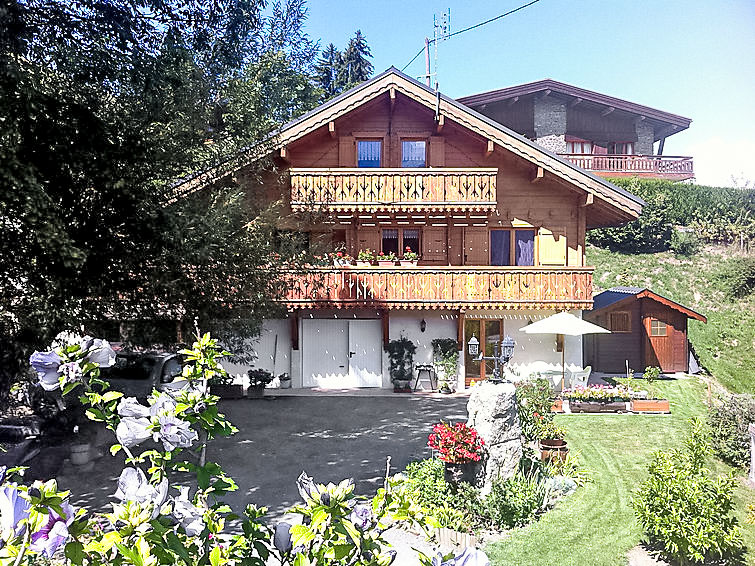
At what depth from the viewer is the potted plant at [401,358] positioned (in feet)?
63.1

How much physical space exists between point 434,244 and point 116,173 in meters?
12.8

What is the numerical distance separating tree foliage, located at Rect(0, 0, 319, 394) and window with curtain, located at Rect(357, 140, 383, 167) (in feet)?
26.2

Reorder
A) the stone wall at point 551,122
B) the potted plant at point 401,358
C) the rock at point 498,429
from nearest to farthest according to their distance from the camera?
1. the rock at point 498,429
2. the potted plant at point 401,358
3. the stone wall at point 551,122

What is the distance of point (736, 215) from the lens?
25.1 metres

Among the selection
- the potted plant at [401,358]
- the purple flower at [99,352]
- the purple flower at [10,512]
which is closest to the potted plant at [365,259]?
the potted plant at [401,358]

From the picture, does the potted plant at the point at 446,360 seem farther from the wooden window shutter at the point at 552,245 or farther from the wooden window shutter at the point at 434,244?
the wooden window shutter at the point at 552,245

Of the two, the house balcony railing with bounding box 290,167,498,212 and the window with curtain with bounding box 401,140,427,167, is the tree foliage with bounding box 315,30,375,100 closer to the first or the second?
the window with curtain with bounding box 401,140,427,167

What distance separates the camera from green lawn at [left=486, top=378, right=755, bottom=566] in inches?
269

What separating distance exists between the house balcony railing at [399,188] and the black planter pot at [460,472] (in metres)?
11.5

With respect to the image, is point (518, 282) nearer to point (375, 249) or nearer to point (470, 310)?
point (470, 310)

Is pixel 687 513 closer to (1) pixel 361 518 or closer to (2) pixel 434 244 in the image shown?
(1) pixel 361 518

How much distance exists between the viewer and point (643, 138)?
120ft

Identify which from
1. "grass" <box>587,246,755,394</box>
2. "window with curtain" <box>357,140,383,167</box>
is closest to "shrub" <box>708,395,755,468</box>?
"grass" <box>587,246,755,394</box>

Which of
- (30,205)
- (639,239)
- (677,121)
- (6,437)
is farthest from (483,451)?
(677,121)
